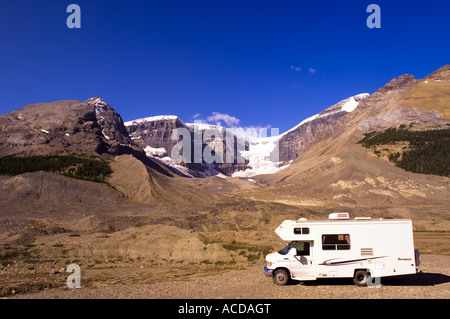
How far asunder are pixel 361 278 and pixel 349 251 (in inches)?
49.7

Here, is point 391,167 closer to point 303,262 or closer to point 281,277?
point 303,262

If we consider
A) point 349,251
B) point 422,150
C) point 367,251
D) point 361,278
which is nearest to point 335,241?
point 349,251

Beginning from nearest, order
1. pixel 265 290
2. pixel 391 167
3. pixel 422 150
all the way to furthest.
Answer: pixel 265 290 → pixel 391 167 → pixel 422 150

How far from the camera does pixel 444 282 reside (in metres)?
15.7

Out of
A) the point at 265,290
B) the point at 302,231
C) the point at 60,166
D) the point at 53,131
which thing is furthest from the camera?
the point at 53,131

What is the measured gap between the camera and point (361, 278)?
14352 millimetres

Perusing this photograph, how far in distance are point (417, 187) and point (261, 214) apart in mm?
48407

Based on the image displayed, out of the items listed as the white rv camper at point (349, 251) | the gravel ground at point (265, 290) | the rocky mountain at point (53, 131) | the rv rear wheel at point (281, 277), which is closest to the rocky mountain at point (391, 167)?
the gravel ground at point (265, 290)

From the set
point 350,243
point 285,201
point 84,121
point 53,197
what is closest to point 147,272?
point 350,243

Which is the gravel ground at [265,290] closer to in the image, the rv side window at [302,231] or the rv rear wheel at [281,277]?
the rv rear wheel at [281,277]

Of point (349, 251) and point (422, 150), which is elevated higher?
point (422, 150)

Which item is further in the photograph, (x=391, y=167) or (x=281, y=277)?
(x=391, y=167)

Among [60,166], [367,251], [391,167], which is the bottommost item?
[367,251]
